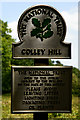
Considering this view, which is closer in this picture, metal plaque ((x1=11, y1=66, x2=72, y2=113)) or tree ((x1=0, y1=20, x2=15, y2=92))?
metal plaque ((x1=11, y1=66, x2=72, y2=113))

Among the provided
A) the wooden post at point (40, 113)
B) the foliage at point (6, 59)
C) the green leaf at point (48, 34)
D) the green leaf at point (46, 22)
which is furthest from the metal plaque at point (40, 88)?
the foliage at point (6, 59)

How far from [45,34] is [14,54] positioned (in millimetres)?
1001

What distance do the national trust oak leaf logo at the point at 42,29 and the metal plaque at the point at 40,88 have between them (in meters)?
0.87

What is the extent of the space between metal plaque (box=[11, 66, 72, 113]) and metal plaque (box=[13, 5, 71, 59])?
41 cm

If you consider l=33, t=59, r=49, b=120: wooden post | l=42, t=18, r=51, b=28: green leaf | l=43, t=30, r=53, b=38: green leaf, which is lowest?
l=33, t=59, r=49, b=120: wooden post

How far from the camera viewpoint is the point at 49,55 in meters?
5.69

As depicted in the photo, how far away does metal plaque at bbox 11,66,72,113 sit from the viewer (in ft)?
18.5

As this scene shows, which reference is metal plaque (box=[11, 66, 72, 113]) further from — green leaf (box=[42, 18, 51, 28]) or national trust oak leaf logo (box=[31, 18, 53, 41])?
green leaf (box=[42, 18, 51, 28])

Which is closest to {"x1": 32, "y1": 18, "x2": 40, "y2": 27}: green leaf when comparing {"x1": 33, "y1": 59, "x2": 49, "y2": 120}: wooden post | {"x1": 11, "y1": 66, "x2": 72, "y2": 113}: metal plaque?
{"x1": 33, "y1": 59, "x2": 49, "y2": 120}: wooden post

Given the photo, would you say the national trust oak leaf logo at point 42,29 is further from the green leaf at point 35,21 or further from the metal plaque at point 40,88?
the metal plaque at point 40,88

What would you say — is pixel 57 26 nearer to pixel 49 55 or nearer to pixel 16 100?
pixel 49 55

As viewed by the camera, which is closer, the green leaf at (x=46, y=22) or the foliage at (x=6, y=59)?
the green leaf at (x=46, y=22)

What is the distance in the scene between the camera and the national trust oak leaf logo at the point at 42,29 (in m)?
5.61

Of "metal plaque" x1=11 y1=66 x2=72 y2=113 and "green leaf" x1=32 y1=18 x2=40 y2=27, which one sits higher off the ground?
"green leaf" x1=32 y1=18 x2=40 y2=27
